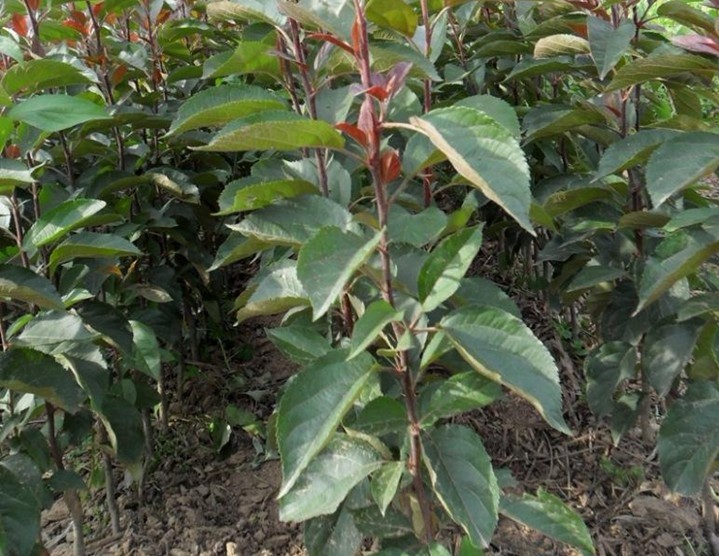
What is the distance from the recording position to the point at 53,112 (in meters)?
1.51

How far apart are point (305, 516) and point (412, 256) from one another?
1.70ft

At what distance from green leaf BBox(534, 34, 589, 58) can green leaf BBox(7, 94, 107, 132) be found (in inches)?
44.8

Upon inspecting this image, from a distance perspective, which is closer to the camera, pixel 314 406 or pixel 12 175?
pixel 314 406

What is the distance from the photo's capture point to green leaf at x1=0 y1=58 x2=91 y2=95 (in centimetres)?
167

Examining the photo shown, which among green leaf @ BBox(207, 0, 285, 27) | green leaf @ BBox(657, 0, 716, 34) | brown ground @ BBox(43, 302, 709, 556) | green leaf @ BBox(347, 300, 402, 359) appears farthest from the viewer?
→ brown ground @ BBox(43, 302, 709, 556)

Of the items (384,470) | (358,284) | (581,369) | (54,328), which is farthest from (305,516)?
(581,369)

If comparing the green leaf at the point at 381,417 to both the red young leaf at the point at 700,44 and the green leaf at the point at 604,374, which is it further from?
→ the red young leaf at the point at 700,44

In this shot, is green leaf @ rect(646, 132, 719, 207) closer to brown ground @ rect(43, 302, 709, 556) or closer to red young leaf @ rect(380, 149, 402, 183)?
red young leaf @ rect(380, 149, 402, 183)

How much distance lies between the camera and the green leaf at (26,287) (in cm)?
152

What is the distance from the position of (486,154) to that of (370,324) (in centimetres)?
32

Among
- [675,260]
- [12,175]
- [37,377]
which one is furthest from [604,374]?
[12,175]

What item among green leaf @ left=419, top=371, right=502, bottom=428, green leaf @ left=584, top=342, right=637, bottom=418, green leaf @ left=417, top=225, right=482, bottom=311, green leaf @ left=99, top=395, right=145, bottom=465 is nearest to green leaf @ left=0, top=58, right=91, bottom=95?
green leaf @ left=99, top=395, right=145, bottom=465

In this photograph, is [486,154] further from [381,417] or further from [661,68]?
[661,68]

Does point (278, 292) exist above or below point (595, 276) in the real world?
above
